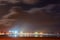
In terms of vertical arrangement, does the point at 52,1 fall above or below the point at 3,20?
above

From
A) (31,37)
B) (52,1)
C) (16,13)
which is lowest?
(31,37)

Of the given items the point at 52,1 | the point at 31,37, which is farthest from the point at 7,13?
the point at 52,1

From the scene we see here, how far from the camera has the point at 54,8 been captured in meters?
1.91

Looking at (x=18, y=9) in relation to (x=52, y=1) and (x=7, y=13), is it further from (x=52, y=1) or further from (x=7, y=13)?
(x=52, y=1)

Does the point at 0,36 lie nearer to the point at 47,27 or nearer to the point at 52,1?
the point at 47,27

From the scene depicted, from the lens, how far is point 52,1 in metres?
1.91

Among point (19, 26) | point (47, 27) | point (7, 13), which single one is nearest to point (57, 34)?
point (47, 27)

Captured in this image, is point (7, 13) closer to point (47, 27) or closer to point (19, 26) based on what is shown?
point (19, 26)

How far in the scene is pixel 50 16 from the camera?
1.90m

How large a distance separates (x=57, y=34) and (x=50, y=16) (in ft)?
0.70

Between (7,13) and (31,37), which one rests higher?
(7,13)

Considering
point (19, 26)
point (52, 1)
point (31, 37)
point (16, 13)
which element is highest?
point (52, 1)

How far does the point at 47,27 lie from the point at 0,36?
0.52 m

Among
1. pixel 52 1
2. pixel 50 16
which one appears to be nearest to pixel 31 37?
pixel 50 16
